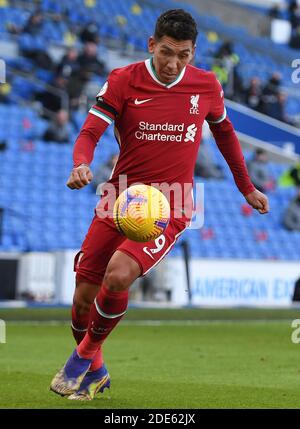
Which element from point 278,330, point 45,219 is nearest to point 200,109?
point 278,330

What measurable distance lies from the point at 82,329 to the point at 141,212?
1.22m

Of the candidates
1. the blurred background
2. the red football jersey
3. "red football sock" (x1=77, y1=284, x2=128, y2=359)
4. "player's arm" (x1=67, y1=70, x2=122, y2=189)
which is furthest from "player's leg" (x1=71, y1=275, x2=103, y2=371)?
the blurred background

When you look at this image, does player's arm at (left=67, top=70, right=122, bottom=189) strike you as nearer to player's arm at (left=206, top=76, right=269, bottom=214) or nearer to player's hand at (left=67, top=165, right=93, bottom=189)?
player's hand at (left=67, top=165, right=93, bottom=189)

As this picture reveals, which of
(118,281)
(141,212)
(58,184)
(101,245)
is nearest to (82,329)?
(101,245)

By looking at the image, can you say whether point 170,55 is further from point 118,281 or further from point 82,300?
point 82,300

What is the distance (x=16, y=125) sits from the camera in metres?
23.0

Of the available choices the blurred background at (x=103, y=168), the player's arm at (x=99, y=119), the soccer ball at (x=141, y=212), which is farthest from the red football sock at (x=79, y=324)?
the blurred background at (x=103, y=168)

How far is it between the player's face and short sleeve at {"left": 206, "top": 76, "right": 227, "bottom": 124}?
441 millimetres

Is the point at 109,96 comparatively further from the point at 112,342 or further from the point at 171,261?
the point at 171,261

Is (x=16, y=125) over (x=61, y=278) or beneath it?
over

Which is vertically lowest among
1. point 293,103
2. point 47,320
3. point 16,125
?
point 47,320

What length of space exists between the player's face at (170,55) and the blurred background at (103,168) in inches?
438
